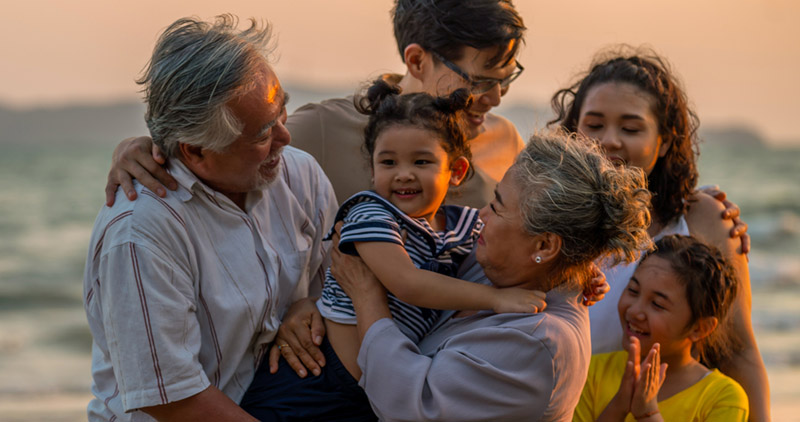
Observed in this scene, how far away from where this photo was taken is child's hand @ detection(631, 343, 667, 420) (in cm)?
285

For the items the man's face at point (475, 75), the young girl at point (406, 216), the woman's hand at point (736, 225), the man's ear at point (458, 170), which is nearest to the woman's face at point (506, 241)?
the young girl at point (406, 216)

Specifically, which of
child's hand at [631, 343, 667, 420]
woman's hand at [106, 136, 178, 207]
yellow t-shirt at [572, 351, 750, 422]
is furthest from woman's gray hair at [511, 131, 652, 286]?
woman's hand at [106, 136, 178, 207]

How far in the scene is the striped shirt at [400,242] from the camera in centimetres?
262

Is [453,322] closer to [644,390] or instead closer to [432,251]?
[432,251]

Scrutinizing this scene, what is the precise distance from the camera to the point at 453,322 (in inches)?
103

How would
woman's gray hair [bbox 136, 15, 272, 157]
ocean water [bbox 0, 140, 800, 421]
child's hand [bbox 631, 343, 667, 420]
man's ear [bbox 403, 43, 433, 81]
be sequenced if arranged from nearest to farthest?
woman's gray hair [bbox 136, 15, 272, 157], child's hand [bbox 631, 343, 667, 420], man's ear [bbox 403, 43, 433, 81], ocean water [bbox 0, 140, 800, 421]

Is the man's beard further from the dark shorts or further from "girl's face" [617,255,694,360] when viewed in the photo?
"girl's face" [617,255,694,360]

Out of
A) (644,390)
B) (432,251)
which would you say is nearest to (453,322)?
(432,251)

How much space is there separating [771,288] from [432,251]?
35.5ft

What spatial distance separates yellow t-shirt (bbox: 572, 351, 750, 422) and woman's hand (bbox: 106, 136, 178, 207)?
1.75 metres

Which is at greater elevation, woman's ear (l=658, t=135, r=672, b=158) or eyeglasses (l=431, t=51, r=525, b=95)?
woman's ear (l=658, t=135, r=672, b=158)

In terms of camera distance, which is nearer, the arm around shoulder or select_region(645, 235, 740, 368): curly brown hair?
the arm around shoulder

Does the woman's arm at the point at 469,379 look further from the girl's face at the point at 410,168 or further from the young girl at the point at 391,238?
the girl's face at the point at 410,168

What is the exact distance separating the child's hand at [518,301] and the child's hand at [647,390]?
2.25 feet
